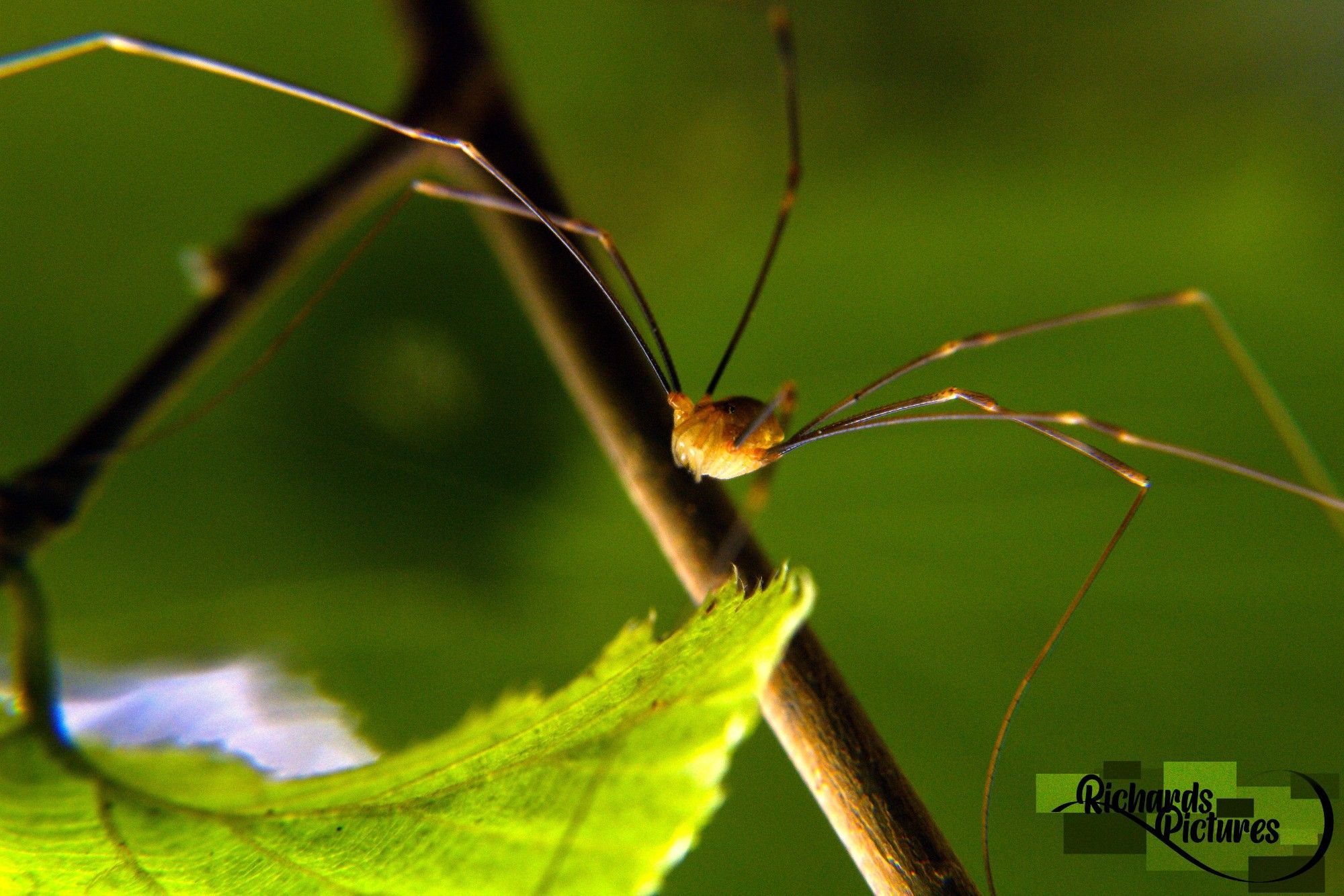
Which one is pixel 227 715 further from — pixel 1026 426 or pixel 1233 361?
pixel 1233 361

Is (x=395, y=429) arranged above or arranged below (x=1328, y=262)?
above

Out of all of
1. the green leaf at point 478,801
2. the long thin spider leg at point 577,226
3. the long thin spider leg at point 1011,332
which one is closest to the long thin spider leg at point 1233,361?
the long thin spider leg at point 1011,332

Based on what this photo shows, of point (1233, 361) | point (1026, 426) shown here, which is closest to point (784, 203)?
point (1026, 426)

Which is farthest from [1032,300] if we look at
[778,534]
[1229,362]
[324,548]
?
[324,548]

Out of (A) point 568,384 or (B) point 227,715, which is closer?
(A) point 568,384

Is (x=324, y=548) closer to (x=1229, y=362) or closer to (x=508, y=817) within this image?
(x=508, y=817)

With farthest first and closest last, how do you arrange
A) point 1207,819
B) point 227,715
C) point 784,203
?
point 784,203, point 227,715, point 1207,819
